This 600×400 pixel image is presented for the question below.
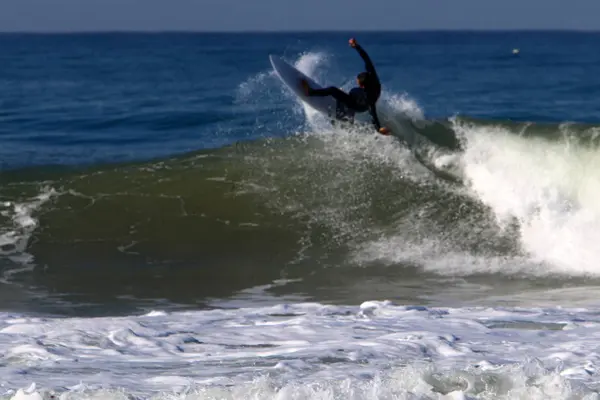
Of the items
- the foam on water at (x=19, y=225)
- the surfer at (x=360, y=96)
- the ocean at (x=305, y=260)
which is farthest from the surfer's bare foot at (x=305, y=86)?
the foam on water at (x=19, y=225)

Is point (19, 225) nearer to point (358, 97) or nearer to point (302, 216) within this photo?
point (302, 216)

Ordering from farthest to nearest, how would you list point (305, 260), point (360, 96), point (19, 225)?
point (360, 96) < point (19, 225) < point (305, 260)

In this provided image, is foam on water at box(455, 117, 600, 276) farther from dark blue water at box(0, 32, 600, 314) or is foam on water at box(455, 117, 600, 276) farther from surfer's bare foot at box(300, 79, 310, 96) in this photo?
→ surfer's bare foot at box(300, 79, 310, 96)

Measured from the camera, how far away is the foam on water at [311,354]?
593cm

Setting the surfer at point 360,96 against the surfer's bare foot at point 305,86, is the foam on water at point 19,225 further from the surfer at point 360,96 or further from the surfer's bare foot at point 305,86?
the surfer at point 360,96

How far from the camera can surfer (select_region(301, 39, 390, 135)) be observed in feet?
46.1

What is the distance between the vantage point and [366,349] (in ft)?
23.2

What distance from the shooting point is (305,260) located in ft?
40.4

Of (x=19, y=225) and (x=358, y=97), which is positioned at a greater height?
(x=358, y=97)

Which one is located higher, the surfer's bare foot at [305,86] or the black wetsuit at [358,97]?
the surfer's bare foot at [305,86]

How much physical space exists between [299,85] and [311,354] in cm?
884

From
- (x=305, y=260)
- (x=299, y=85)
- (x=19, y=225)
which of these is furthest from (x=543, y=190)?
(x=19, y=225)

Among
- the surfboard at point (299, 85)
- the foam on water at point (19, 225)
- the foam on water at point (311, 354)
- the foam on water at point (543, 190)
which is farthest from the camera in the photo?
the surfboard at point (299, 85)

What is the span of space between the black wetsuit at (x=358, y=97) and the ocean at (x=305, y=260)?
21.0 inches
